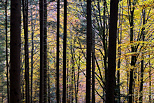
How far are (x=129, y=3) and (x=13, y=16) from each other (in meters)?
7.30

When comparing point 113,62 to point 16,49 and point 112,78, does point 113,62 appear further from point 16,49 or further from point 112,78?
point 16,49

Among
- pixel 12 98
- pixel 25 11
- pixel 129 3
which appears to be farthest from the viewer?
pixel 25 11

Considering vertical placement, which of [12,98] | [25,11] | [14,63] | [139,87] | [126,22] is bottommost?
[139,87]

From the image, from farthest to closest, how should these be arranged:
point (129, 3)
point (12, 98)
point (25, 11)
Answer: point (25, 11) → point (129, 3) → point (12, 98)

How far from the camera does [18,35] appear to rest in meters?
5.71

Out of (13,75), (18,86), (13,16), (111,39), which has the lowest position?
(18,86)

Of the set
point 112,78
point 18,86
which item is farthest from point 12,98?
point 112,78

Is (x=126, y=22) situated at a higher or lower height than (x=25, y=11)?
lower

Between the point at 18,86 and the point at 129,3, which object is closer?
the point at 18,86

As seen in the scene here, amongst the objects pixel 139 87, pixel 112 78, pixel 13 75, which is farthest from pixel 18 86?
pixel 139 87

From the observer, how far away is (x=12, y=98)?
5.48 metres

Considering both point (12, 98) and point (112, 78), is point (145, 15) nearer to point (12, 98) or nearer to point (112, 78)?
point (112, 78)

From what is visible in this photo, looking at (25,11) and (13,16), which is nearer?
(13,16)

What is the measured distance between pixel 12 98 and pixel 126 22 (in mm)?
8130
